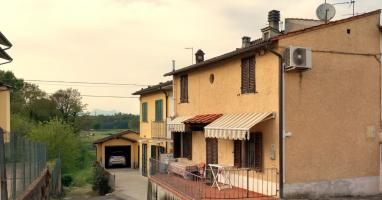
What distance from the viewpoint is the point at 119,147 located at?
1761 inches

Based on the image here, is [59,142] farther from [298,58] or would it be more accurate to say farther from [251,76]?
[298,58]

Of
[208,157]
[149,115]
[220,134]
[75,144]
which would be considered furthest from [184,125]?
[75,144]

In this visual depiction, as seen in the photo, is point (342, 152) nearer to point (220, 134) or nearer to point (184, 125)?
point (220, 134)

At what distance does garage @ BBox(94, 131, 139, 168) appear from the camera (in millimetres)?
43219

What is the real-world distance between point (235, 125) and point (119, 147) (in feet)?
97.8

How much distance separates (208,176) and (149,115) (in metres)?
14.6

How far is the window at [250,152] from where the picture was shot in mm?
17000

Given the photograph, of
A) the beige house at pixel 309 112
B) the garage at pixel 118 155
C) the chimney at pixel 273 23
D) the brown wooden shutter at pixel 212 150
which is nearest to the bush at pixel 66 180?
the garage at pixel 118 155

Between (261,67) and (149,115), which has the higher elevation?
(261,67)

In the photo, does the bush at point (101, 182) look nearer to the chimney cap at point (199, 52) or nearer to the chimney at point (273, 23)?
the chimney cap at point (199, 52)

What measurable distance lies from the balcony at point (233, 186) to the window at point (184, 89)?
213 inches

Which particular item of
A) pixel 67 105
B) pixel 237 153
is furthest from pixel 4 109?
pixel 67 105

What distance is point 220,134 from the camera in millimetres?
17250

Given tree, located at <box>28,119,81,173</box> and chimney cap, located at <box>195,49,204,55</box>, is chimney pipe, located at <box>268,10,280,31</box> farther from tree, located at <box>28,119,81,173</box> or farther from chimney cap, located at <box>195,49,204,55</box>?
tree, located at <box>28,119,81,173</box>
